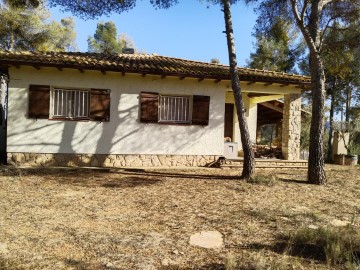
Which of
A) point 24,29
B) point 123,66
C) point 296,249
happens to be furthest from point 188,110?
point 24,29

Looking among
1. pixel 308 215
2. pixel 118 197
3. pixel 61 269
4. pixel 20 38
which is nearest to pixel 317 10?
pixel 308 215

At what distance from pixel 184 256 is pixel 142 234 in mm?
907

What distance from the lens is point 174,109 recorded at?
37.9 feet

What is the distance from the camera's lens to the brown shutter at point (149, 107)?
10953 mm

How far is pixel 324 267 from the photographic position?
358 cm

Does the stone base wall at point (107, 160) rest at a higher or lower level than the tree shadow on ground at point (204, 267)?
higher

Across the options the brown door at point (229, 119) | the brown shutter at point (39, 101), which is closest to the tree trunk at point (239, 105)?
the brown door at point (229, 119)

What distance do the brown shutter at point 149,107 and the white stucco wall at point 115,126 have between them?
18 cm

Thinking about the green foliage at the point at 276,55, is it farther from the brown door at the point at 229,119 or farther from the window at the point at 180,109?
the window at the point at 180,109

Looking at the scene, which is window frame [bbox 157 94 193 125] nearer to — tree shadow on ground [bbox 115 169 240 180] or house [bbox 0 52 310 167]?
house [bbox 0 52 310 167]

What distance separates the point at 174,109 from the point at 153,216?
21.5 feet

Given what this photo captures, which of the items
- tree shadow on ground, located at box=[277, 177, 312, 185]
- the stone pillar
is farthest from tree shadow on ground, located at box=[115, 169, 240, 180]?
the stone pillar

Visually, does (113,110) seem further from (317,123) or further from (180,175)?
(317,123)

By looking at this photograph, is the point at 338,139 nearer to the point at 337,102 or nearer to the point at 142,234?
the point at 337,102
